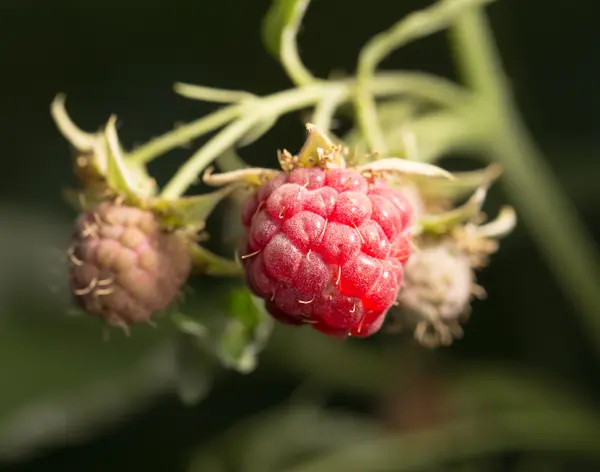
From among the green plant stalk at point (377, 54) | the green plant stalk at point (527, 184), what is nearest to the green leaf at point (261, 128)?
the green plant stalk at point (377, 54)

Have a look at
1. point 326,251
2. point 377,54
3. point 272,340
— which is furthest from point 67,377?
point 326,251

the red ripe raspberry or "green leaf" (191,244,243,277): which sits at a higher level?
"green leaf" (191,244,243,277)

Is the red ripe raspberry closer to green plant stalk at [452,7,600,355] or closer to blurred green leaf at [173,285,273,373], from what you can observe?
blurred green leaf at [173,285,273,373]

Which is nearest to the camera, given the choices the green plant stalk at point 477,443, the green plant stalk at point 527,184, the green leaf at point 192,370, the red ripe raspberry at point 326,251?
the red ripe raspberry at point 326,251

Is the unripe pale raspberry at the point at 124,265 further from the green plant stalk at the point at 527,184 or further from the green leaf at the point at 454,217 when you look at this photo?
the green plant stalk at the point at 527,184

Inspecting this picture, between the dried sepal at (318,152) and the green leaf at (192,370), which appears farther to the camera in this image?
the green leaf at (192,370)

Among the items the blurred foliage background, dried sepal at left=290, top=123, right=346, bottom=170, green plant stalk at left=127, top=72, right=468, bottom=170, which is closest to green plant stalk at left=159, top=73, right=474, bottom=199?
green plant stalk at left=127, top=72, right=468, bottom=170
